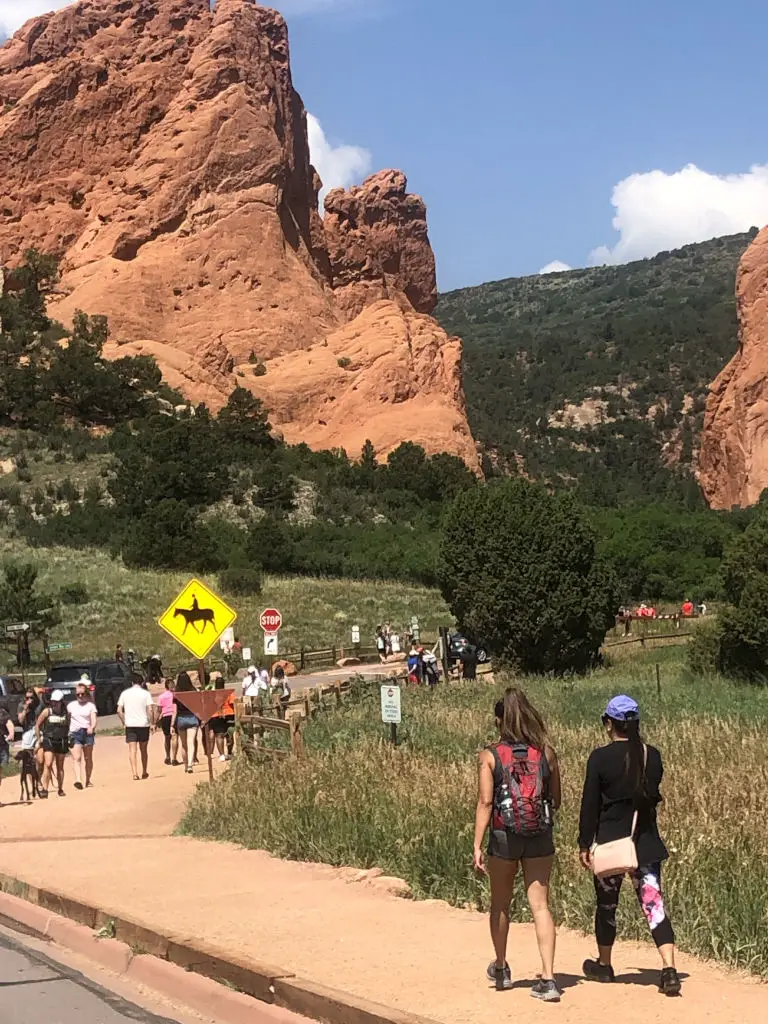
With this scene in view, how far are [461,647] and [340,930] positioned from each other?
1383 inches

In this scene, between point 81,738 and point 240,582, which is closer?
point 81,738

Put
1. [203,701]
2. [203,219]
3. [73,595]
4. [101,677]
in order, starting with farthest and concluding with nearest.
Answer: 1. [203,219]
2. [73,595]
3. [101,677]
4. [203,701]

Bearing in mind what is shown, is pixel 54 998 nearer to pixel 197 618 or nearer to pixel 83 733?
pixel 197 618

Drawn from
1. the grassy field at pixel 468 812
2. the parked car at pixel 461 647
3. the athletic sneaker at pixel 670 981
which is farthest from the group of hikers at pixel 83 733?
the parked car at pixel 461 647

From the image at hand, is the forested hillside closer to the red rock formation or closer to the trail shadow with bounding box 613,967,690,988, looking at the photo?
the red rock formation

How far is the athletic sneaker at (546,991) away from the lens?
22.4 feet

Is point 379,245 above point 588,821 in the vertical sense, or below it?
above

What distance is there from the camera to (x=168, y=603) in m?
51.5

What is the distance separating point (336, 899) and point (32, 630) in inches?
1424

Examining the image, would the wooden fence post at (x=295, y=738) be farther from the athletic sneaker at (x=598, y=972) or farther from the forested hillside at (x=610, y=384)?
the forested hillside at (x=610, y=384)

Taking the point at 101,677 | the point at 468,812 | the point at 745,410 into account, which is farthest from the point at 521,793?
the point at 745,410

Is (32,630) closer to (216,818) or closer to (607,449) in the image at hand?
(216,818)

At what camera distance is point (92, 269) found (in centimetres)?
8994

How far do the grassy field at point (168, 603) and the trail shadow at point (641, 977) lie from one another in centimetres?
3747
